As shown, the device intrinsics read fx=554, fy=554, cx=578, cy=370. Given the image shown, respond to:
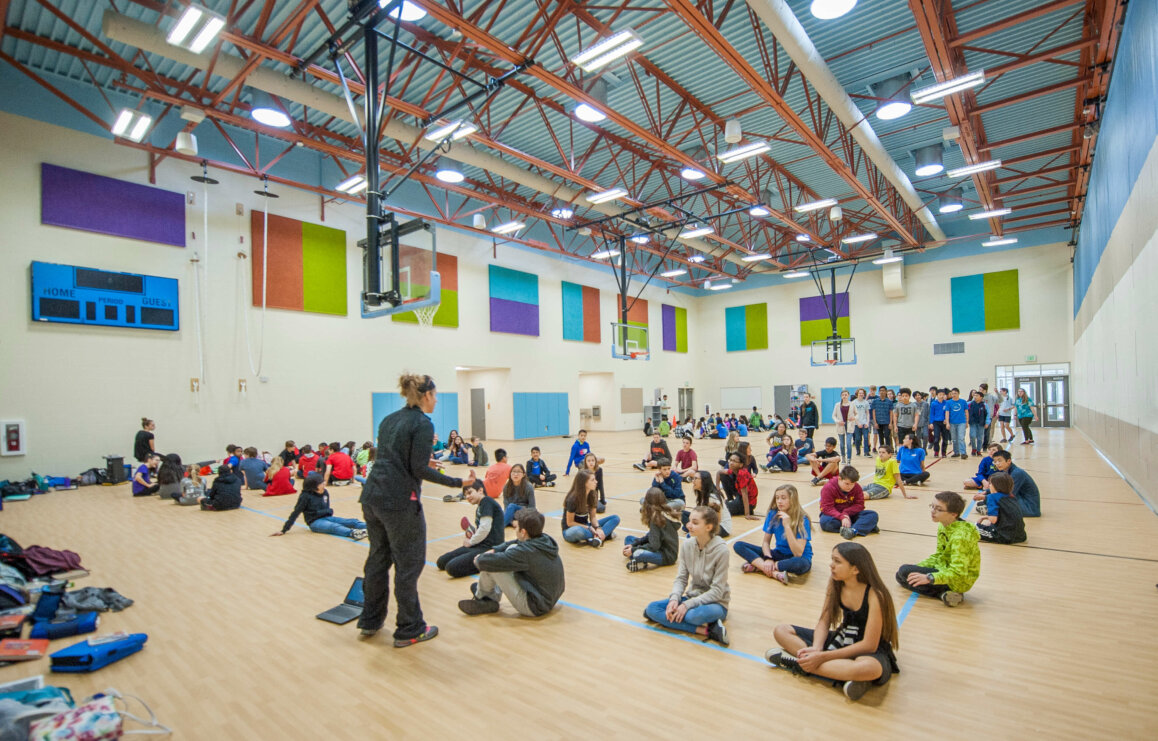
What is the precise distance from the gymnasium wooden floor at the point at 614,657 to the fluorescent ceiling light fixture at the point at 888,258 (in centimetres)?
1932

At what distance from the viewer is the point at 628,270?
27.3 m

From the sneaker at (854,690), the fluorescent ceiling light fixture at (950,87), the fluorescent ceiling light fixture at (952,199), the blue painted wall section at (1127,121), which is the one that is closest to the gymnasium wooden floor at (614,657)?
the sneaker at (854,690)

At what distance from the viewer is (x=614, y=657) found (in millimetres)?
4094

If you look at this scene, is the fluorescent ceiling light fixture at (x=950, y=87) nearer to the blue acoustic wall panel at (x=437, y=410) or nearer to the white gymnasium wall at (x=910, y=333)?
the blue acoustic wall panel at (x=437, y=410)

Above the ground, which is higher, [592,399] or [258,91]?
[258,91]

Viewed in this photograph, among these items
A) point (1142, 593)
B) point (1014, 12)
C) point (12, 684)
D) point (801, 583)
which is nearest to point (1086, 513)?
point (1142, 593)

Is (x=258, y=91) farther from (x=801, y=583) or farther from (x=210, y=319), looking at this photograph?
(x=801, y=583)

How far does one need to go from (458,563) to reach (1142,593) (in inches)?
258

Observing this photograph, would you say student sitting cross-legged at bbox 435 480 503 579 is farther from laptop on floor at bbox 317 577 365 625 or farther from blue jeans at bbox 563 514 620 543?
blue jeans at bbox 563 514 620 543

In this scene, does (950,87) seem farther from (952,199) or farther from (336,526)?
(952,199)

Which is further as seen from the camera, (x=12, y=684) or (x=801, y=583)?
(x=801, y=583)

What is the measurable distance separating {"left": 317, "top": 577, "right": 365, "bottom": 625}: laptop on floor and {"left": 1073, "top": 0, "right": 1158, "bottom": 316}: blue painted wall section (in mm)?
10079

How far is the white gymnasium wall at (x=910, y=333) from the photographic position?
23500 mm

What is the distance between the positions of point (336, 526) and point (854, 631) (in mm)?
7023
